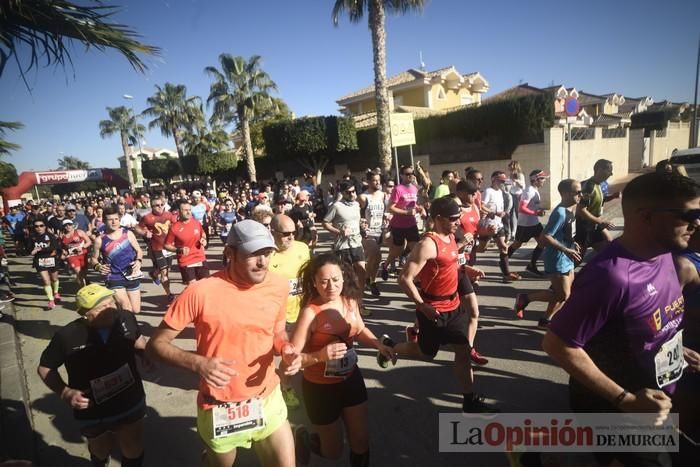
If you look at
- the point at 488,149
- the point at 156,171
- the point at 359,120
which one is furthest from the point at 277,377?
the point at 156,171

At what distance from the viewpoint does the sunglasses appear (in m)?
1.59

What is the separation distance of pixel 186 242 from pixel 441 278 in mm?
4606

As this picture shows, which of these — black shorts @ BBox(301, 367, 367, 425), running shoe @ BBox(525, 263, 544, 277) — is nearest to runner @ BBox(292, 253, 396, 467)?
black shorts @ BBox(301, 367, 367, 425)

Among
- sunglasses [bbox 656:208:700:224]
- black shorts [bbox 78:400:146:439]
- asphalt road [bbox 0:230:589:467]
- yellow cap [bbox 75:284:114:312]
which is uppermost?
sunglasses [bbox 656:208:700:224]

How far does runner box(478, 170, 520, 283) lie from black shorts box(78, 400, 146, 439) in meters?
5.98

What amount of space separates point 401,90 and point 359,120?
293 inches

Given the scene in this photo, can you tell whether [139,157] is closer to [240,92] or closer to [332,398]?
[240,92]

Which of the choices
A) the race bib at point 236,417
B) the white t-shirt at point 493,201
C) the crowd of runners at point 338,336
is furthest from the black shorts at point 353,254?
the race bib at point 236,417

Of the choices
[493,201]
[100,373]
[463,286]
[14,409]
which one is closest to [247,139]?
[493,201]

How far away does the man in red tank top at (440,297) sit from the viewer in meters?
3.14

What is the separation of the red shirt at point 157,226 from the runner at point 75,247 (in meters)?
1.22

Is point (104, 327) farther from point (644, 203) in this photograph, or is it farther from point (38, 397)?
point (644, 203)

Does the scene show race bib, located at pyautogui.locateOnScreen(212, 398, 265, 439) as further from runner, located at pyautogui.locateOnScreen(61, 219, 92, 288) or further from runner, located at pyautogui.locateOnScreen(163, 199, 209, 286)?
runner, located at pyautogui.locateOnScreen(61, 219, 92, 288)

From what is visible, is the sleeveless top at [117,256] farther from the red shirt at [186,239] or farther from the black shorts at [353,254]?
the black shorts at [353,254]
